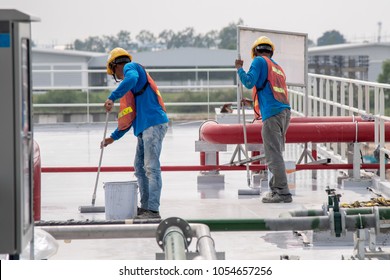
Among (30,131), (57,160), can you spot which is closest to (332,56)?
(57,160)

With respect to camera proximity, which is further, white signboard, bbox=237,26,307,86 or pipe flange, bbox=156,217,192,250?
white signboard, bbox=237,26,307,86

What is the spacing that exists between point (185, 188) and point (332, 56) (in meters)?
73.8

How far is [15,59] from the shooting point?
200 inches

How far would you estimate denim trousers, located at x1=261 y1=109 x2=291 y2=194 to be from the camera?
40.2 ft

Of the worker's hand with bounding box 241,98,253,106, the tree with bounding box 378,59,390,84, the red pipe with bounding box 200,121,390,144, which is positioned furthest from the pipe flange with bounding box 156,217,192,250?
the tree with bounding box 378,59,390,84

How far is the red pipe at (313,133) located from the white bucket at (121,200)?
2764mm

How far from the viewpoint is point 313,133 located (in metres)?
13.7

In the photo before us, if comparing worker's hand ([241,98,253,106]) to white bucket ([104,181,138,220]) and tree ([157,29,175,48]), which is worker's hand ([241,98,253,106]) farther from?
tree ([157,29,175,48])

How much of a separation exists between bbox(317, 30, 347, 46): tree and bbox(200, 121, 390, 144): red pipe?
142 metres

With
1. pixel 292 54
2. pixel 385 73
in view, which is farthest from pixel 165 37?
pixel 292 54

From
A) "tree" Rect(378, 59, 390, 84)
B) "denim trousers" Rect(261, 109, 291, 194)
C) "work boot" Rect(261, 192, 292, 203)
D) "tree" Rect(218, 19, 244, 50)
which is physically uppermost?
"tree" Rect(218, 19, 244, 50)

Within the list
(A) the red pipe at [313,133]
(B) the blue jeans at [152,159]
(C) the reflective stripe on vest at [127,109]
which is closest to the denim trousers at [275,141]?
(A) the red pipe at [313,133]

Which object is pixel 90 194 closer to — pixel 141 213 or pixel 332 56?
pixel 141 213

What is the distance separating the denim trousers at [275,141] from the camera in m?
12.3
